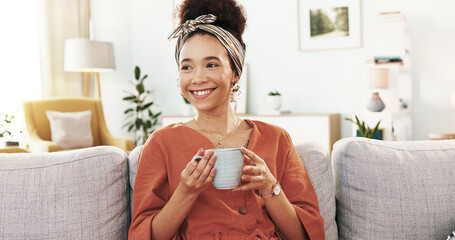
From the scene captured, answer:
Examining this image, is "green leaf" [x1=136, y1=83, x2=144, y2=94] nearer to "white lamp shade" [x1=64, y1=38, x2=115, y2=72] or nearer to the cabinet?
"white lamp shade" [x1=64, y1=38, x2=115, y2=72]

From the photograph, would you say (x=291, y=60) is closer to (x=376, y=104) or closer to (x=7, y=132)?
(x=376, y=104)

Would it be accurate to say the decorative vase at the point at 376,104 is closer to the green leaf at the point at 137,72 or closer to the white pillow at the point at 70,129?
the white pillow at the point at 70,129

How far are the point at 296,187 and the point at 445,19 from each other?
12.4ft

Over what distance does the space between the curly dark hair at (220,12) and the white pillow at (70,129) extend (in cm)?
321

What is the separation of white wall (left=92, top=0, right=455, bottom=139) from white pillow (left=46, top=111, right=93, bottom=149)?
129 centimetres

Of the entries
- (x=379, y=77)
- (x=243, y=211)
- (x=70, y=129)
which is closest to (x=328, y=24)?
(x=379, y=77)

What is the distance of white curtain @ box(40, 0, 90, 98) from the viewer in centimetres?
481

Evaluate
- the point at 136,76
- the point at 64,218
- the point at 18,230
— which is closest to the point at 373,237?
the point at 64,218

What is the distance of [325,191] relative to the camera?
1.31m

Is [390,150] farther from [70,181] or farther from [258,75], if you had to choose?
[258,75]

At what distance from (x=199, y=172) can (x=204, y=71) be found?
34 cm

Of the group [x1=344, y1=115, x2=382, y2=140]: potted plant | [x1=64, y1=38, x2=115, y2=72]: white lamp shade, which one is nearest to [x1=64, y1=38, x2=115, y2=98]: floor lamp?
[x1=64, y1=38, x2=115, y2=72]: white lamp shade

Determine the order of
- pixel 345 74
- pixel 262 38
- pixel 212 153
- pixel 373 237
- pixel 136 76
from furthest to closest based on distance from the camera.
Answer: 1. pixel 136 76
2. pixel 262 38
3. pixel 345 74
4. pixel 373 237
5. pixel 212 153

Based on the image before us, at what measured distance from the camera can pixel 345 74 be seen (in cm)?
464
